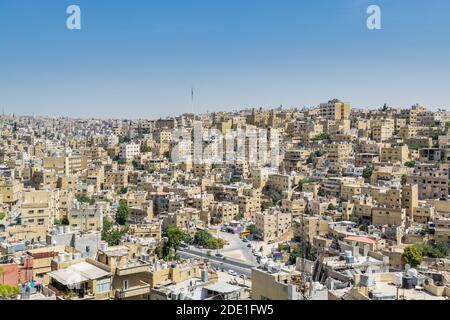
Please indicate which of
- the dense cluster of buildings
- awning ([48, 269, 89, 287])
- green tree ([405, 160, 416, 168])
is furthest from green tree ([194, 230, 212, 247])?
green tree ([405, 160, 416, 168])

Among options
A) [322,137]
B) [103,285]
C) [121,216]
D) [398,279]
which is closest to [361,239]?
[398,279]

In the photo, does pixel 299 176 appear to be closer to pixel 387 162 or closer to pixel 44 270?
pixel 387 162

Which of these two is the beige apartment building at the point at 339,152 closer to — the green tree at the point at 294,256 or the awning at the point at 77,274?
the green tree at the point at 294,256

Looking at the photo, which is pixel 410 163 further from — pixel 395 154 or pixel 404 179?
pixel 404 179

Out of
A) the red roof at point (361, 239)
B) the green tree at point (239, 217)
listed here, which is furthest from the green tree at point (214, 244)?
the red roof at point (361, 239)

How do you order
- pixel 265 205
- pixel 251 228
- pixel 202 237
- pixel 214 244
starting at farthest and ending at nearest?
pixel 265 205 → pixel 251 228 → pixel 202 237 → pixel 214 244

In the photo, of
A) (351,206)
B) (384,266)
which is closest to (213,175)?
(351,206)

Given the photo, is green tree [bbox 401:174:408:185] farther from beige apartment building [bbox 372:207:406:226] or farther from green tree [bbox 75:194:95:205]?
green tree [bbox 75:194:95:205]
